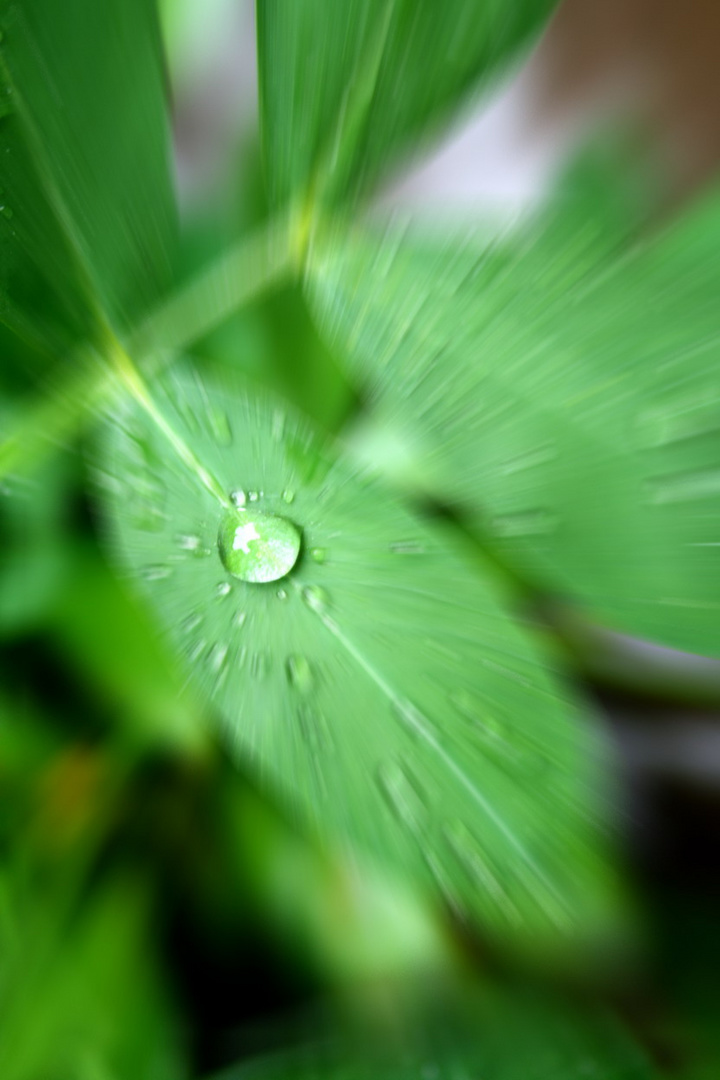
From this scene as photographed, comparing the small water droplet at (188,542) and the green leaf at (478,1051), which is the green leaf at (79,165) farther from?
the green leaf at (478,1051)

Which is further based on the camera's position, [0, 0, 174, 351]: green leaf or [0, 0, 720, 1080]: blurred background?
[0, 0, 720, 1080]: blurred background

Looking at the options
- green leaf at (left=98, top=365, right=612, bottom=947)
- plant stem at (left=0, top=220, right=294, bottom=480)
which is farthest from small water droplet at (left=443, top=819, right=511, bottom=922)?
plant stem at (left=0, top=220, right=294, bottom=480)

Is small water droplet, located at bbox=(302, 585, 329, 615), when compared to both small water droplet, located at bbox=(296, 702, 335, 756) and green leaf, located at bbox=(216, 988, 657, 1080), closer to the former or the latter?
small water droplet, located at bbox=(296, 702, 335, 756)

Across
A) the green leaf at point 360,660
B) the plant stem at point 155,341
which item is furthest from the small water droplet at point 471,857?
the plant stem at point 155,341

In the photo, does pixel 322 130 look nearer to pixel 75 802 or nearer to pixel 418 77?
pixel 418 77

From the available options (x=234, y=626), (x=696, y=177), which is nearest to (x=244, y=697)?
(x=234, y=626)

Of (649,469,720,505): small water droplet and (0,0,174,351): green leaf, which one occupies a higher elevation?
(0,0,174,351): green leaf

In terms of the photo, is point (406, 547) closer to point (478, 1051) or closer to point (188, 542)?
point (188, 542)
